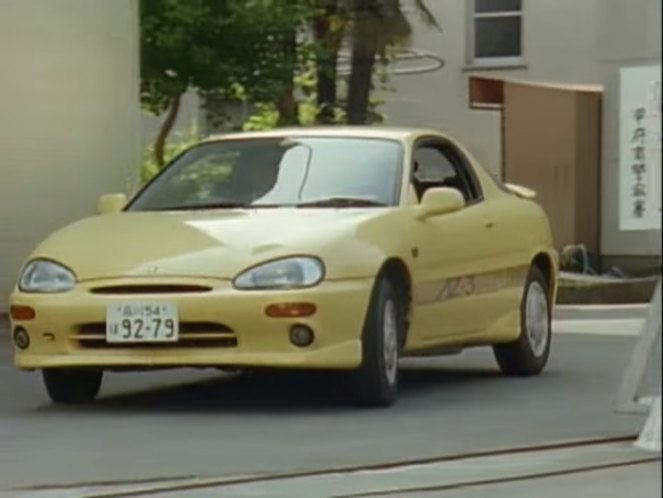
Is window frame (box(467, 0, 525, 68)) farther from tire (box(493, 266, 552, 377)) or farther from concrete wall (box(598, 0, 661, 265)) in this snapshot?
tire (box(493, 266, 552, 377))

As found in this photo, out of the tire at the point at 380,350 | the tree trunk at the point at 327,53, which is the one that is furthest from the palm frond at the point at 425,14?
the tire at the point at 380,350

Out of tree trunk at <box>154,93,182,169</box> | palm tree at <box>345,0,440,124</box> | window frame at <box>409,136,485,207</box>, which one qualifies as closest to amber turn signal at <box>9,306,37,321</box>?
window frame at <box>409,136,485,207</box>

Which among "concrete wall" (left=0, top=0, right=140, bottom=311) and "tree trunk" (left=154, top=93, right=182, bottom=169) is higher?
"concrete wall" (left=0, top=0, right=140, bottom=311)

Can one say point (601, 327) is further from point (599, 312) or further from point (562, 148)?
point (562, 148)

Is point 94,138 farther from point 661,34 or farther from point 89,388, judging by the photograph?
point 661,34

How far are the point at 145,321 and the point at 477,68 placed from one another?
22.9 m

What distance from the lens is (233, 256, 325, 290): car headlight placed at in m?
9.37

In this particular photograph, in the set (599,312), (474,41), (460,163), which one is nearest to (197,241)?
(460,163)

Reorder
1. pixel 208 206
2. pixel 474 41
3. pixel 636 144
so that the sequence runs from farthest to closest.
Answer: pixel 474 41 < pixel 208 206 < pixel 636 144

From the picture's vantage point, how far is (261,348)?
9367 millimetres

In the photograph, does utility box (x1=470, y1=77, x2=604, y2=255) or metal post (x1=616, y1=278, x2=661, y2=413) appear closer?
metal post (x1=616, y1=278, x2=661, y2=413)

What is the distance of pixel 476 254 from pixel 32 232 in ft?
19.8

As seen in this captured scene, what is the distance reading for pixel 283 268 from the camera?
9.40 metres

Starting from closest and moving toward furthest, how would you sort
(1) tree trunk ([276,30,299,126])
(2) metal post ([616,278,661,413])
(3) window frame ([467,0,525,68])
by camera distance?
(2) metal post ([616,278,661,413]), (1) tree trunk ([276,30,299,126]), (3) window frame ([467,0,525,68])
